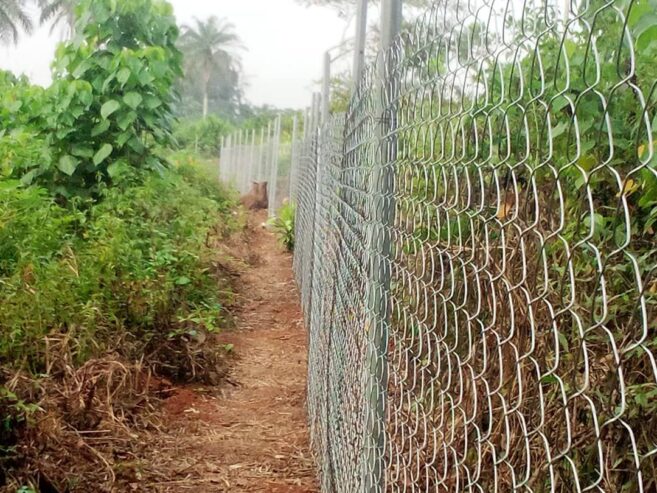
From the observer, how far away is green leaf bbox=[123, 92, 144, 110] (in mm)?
6578

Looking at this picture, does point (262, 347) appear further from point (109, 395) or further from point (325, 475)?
point (325, 475)

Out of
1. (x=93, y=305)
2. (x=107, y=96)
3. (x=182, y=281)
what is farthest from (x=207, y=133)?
(x=93, y=305)

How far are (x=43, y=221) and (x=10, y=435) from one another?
2299mm

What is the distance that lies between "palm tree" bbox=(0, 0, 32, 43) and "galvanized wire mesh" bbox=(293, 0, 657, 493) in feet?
169

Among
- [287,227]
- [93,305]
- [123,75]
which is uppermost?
[123,75]

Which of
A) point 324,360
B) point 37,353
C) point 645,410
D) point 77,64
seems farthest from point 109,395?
point 77,64

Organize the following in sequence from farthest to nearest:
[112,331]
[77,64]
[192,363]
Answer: [77,64]
[192,363]
[112,331]

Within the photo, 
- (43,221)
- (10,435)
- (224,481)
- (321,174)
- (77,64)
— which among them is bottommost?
(224,481)

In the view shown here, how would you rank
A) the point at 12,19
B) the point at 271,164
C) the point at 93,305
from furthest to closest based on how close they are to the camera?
the point at 12,19 < the point at 271,164 < the point at 93,305

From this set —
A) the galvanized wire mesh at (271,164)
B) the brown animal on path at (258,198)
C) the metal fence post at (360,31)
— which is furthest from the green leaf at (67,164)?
the brown animal on path at (258,198)

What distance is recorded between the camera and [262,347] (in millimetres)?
6219

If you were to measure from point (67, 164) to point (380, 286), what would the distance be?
5.13 m

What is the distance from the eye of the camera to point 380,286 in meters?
2.14

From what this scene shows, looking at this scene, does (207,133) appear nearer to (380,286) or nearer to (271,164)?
(271,164)
